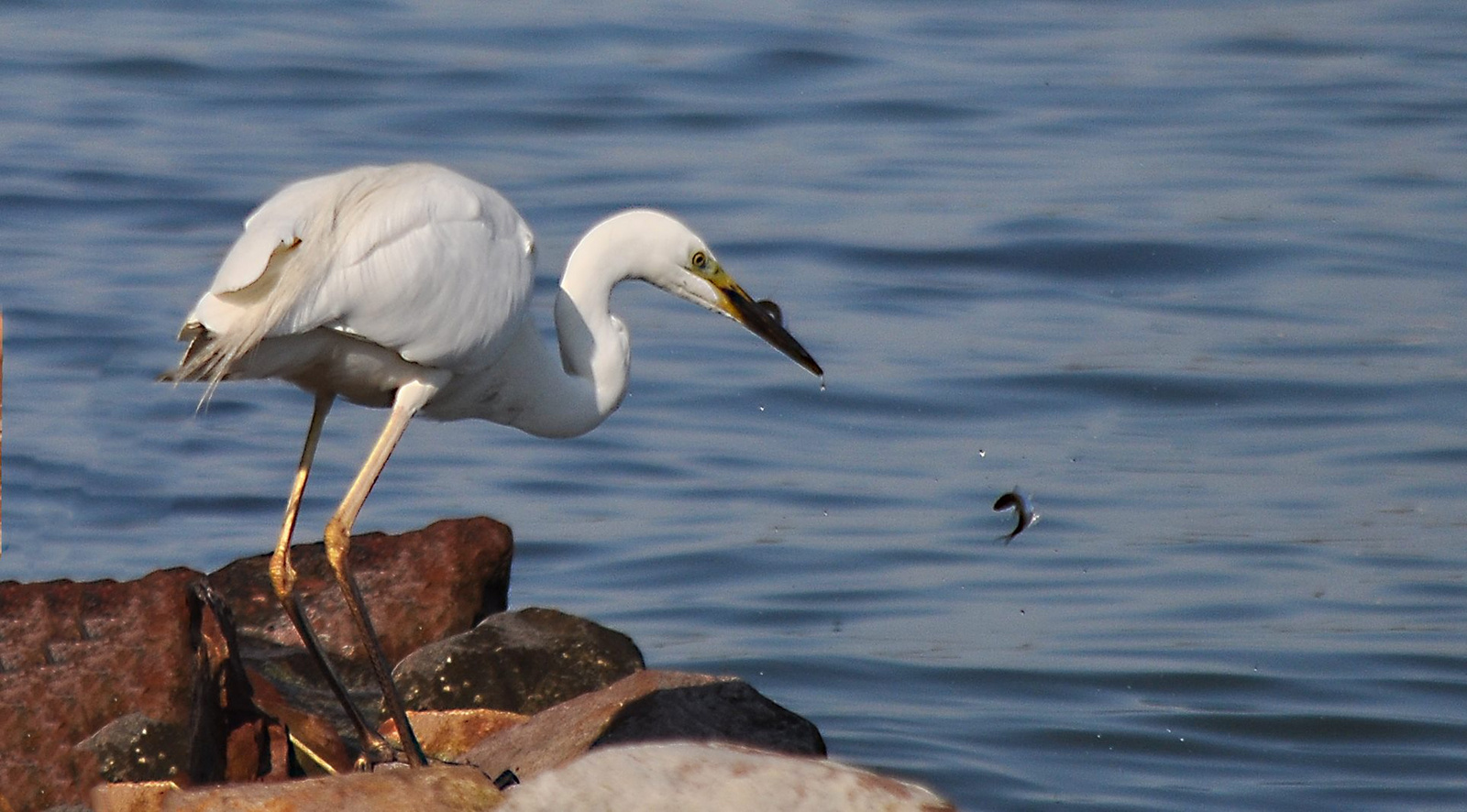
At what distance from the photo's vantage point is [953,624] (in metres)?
8.21

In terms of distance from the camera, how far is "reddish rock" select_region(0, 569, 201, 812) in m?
5.46

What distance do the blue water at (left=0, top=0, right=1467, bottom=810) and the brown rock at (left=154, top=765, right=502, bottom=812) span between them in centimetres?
266

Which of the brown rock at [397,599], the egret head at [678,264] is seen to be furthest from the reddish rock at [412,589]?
the egret head at [678,264]

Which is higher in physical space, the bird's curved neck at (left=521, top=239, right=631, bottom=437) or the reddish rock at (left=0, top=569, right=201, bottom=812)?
the bird's curved neck at (left=521, top=239, right=631, bottom=437)

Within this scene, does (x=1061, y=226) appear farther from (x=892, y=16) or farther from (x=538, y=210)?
(x=892, y=16)

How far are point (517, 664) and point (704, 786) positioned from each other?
2.30 meters

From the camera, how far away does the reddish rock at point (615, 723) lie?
5617mm

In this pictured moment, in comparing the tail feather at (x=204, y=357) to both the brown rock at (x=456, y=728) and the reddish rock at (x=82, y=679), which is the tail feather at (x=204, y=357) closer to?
the reddish rock at (x=82, y=679)

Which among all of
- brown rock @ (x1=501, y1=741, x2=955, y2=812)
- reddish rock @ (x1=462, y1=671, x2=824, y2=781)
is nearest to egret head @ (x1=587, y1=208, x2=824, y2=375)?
reddish rock @ (x1=462, y1=671, x2=824, y2=781)

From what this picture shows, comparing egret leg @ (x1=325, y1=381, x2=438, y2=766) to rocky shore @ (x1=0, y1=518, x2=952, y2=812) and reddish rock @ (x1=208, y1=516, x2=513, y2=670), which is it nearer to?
rocky shore @ (x1=0, y1=518, x2=952, y2=812)

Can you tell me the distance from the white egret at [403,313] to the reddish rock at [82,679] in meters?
0.53

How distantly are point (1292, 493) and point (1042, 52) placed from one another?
9230mm

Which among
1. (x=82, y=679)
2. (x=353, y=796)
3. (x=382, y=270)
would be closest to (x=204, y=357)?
(x=382, y=270)

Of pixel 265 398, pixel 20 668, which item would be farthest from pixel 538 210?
pixel 20 668
